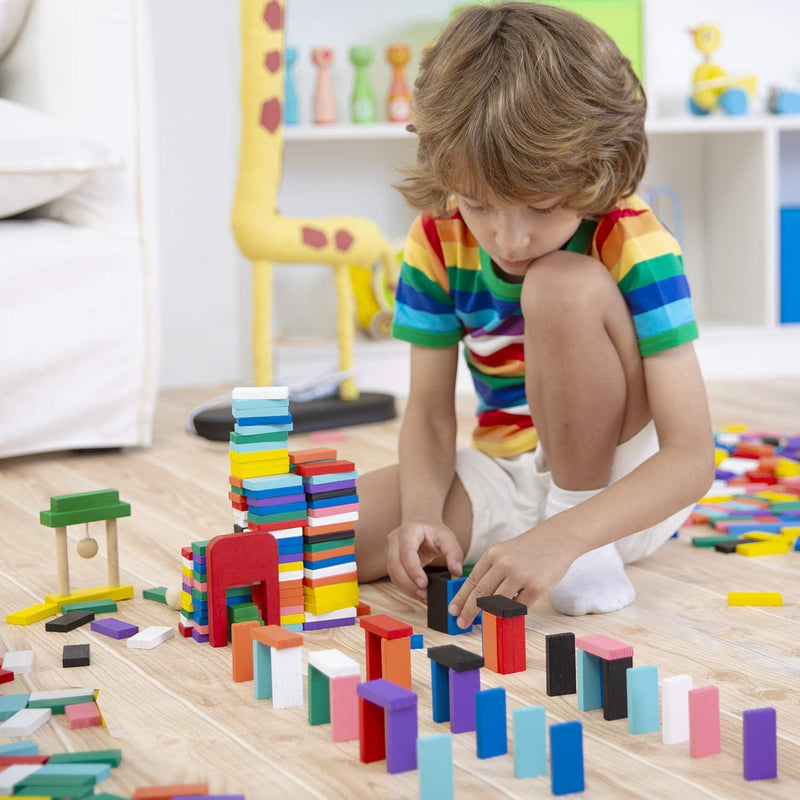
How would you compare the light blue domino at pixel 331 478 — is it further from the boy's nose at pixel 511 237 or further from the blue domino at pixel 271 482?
the boy's nose at pixel 511 237

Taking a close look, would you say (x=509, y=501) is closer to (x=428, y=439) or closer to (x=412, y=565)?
(x=428, y=439)

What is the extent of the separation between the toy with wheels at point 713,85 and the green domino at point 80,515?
192 cm

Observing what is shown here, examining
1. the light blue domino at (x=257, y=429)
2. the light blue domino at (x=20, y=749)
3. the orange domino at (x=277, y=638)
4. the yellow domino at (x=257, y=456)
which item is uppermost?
the light blue domino at (x=257, y=429)

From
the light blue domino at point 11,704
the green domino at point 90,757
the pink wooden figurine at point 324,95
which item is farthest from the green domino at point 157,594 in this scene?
the pink wooden figurine at point 324,95

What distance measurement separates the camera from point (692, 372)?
1.05 metres

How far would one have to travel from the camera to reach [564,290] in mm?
1022

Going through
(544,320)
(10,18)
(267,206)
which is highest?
(10,18)

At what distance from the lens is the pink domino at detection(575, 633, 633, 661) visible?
788 mm

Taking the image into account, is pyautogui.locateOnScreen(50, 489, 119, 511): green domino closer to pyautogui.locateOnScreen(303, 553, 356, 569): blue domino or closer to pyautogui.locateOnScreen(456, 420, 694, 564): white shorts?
pyautogui.locateOnScreen(303, 553, 356, 569): blue domino

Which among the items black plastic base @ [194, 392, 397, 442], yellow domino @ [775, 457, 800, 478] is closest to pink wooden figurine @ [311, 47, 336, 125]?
black plastic base @ [194, 392, 397, 442]

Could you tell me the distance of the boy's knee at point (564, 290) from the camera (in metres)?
1.02

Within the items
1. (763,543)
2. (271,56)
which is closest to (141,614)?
(763,543)

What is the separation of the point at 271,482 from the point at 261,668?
19 centimetres

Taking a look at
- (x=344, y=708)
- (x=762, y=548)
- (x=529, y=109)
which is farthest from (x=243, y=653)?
(x=762, y=548)
